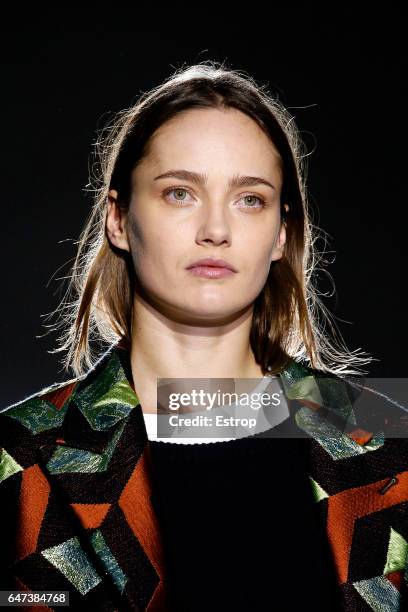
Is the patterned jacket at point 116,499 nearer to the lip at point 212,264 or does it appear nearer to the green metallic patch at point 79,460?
the green metallic patch at point 79,460

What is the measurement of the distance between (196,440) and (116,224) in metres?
0.50

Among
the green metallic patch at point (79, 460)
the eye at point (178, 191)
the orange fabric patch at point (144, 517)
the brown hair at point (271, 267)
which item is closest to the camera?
the orange fabric patch at point (144, 517)

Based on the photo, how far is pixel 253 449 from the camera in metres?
1.93

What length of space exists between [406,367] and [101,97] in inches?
52.4

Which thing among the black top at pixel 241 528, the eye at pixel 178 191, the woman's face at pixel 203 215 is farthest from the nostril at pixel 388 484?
the eye at pixel 178 191

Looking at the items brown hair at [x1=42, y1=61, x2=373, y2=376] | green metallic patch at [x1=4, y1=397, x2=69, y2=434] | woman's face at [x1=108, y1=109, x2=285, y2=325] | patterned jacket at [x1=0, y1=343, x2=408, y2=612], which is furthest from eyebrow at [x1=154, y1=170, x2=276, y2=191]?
green metallic patch at [x1=4, y1=397, x2=69, y2=434]

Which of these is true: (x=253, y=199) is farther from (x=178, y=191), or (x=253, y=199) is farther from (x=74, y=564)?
(x=74, y=564)

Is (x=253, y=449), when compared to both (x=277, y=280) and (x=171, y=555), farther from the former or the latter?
(x=277, y=280)

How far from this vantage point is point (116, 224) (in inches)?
83.0

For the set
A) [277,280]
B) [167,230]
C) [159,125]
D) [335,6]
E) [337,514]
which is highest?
[335,6]

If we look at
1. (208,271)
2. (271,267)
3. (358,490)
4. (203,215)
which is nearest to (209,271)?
(208,271)

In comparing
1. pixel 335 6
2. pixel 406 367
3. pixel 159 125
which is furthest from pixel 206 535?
pixel 335 6

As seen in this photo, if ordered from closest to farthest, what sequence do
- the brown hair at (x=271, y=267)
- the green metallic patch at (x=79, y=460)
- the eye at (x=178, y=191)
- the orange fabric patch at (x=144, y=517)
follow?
the orange fabric patch at (x=144, y=517) → the green metallic patch at (x=79, y=460) → the eye at (x=178, y=191) → the brown hair at (x=271, y=267)

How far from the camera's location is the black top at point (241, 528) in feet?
5.68
